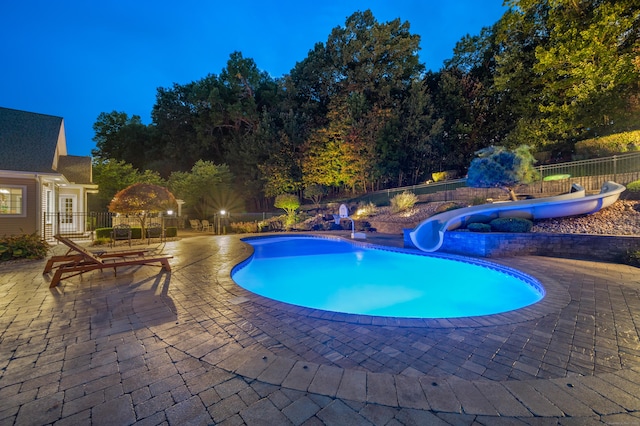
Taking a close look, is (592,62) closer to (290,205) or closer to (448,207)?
(448,207)

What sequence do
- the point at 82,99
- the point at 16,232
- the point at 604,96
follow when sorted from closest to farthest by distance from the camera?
the point at 16,232 → the point at 604,96 → the point at 82,99

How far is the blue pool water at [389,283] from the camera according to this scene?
4.64m

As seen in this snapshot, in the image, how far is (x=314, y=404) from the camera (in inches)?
67.1

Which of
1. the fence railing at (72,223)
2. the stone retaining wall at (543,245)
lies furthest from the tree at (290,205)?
the stone retaining wall at (543,245)

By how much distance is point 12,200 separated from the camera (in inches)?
373

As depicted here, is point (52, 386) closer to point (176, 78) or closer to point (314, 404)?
point (314, 404)

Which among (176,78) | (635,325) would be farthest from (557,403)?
(176,78)

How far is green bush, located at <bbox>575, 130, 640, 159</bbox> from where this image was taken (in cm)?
1019

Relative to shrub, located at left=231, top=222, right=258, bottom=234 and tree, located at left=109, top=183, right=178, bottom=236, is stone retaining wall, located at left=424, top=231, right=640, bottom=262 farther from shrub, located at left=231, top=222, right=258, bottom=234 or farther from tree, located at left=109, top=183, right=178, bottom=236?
shrub, located at left=231, top=222, right=258, bottom=234

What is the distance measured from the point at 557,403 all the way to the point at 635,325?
6.90 feet

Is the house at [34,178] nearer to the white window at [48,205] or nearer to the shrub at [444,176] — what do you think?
the white window at [48,205]

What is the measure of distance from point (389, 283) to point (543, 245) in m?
3.92

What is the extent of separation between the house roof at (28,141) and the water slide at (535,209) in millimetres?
13448

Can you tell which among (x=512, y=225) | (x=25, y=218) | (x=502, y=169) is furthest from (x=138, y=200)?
(x=502, y=169)
